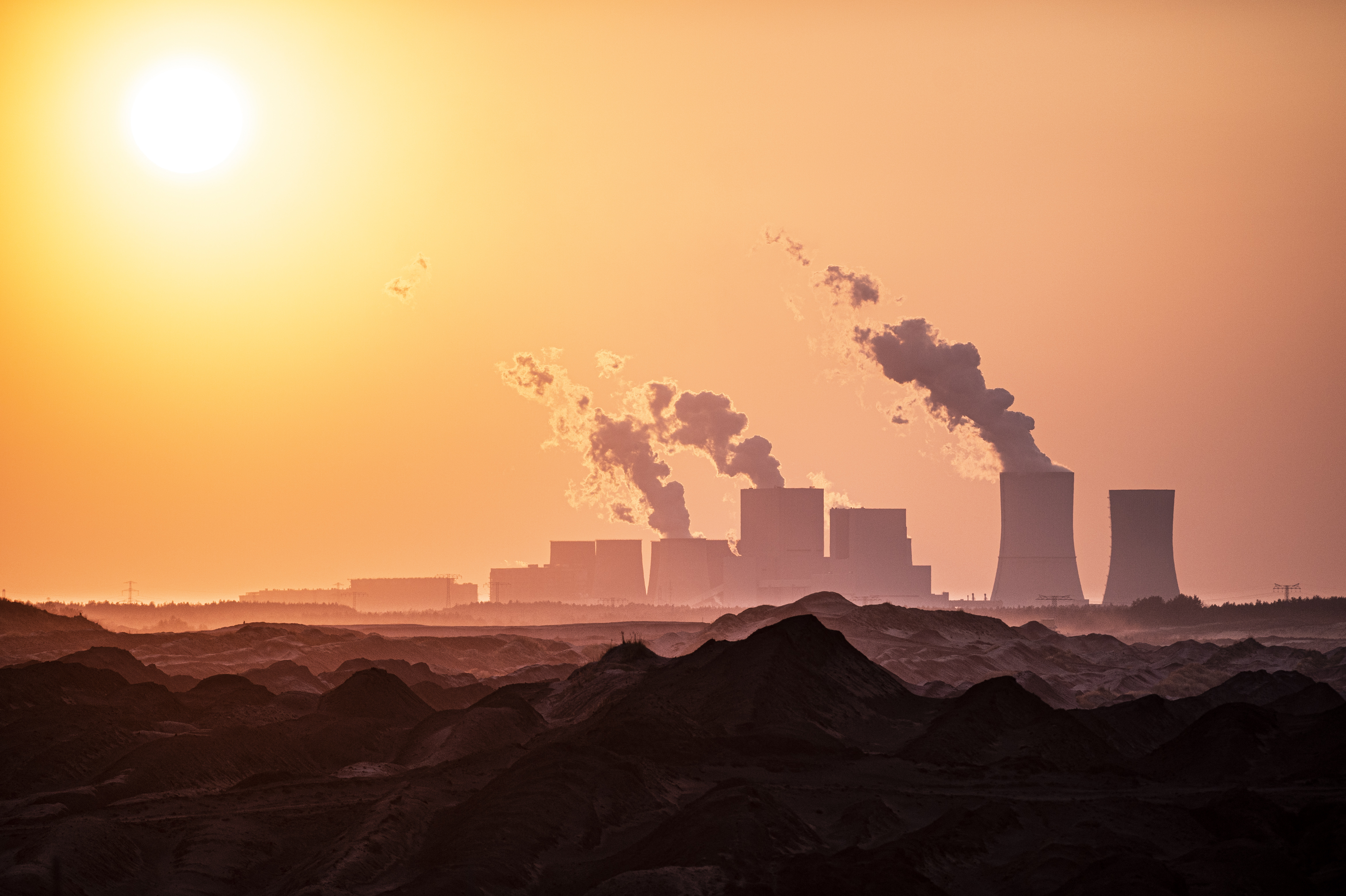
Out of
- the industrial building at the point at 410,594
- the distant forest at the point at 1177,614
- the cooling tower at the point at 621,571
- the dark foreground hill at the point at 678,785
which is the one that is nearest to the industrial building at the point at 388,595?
the industrial building at the point at 410,594

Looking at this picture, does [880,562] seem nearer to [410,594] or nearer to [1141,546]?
[1141,546]

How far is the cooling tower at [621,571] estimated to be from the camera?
116 metres

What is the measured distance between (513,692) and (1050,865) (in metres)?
21.1

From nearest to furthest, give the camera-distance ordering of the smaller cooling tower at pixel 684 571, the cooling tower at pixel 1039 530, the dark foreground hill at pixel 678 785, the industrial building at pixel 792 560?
1. the dark foreground hill at pixel 678 785
2. the cooling tower at pixel 1039 530
3. the industrial building at pixel 792 560
4. the smaller cooling tower at pixel 684 571

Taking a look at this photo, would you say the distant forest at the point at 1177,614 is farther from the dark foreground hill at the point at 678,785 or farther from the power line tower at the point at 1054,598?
the dark foreground hill at the point at 678,785

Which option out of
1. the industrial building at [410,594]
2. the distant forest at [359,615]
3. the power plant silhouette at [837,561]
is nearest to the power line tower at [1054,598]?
the power plant silhouette at [837,561]

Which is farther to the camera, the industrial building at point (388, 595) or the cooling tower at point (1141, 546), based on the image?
the industrial building at point (388, 595)

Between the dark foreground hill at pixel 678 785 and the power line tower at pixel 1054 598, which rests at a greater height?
the power line tower at pixel 1054 598

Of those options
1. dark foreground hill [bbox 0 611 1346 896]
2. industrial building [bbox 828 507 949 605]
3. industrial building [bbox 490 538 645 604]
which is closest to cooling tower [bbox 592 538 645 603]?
industrial building [bbox 490 538 645 604]

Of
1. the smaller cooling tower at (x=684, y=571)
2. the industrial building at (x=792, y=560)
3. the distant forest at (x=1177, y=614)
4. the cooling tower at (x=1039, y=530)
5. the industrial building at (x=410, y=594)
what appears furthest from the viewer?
the industrial building at (x=410, y=594)

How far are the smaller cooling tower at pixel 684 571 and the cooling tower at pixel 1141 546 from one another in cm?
3607

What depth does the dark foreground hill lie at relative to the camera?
70.7 ft

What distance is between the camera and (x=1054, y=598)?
269 ft

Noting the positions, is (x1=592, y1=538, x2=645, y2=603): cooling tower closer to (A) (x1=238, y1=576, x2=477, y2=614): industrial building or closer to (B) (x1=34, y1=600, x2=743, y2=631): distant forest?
(B) (x1=34, y1=600, x2=743, y2=631): distant forest
